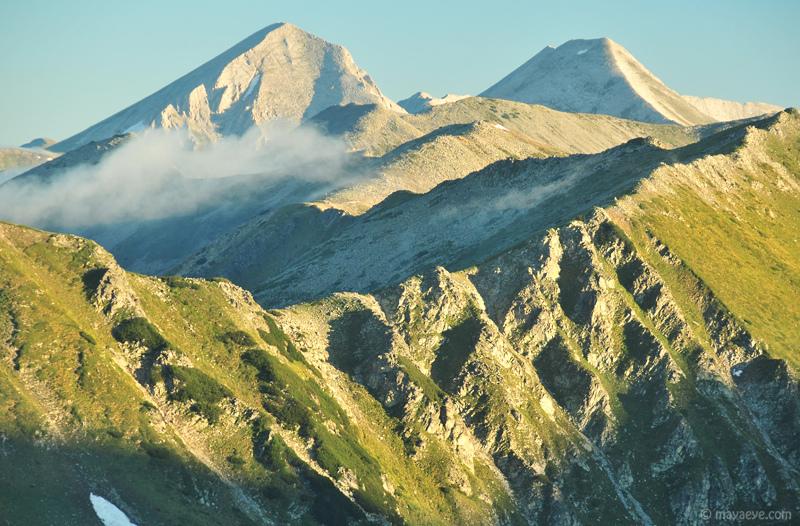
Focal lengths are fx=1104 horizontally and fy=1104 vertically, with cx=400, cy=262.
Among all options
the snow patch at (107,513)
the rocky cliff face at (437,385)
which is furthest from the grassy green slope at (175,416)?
the snow patch at (107,513)

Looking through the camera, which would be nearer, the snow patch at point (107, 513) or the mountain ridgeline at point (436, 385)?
the snow patch at point (107, 513)

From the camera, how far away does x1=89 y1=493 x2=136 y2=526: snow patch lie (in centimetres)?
8988

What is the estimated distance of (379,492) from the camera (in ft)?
387

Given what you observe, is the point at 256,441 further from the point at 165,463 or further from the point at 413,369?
the point at 413,369

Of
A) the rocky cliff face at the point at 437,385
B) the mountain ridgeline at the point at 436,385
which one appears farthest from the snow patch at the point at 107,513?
the rocky cliff face at the point at 437,385

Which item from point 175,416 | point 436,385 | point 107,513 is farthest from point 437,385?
point 107,513

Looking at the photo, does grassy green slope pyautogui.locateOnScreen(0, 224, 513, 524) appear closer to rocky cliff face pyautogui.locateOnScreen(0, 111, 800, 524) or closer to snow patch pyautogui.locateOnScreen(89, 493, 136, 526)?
rocky cliff face pyautogui.locateOnScreen(0, 111, 800, 524)

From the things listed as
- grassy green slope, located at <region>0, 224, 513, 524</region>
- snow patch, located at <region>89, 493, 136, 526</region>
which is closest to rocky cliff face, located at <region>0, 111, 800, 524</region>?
grassy green slope, located at <region>0, 224, 513, 524</region>

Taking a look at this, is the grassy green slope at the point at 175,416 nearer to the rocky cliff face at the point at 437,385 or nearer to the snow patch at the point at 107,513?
the rocky cliff face at the point at 437,385

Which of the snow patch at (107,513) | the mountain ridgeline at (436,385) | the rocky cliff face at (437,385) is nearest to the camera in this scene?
the snow patch at (107,513)

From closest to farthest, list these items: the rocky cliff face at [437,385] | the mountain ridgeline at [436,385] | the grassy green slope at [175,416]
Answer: the grassy green slope at [175,416]
the mountain ridgeline at [436,385]
the rocky cliff face at [437,385]

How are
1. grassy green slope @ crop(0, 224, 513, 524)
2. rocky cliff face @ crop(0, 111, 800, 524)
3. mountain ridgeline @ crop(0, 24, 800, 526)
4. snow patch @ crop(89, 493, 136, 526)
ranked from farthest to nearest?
rocky cliff face @ crop(0, 111, 800, 524) < mountain ridgeline @ crop(0, 24, 800, 526) < grassy green slope @ crop(0, 224, 513, 524) < snow patch @ crop(89, 493, 136, 526)

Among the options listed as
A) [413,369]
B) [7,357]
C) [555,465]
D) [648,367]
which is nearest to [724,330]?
[648,367]

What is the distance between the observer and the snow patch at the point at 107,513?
3538 inches
